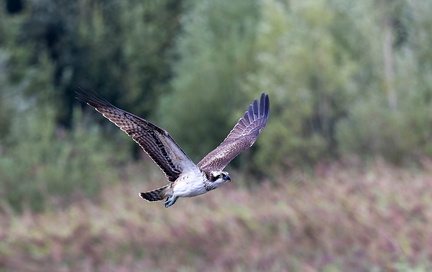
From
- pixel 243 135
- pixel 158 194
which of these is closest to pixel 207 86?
pixel 243 135

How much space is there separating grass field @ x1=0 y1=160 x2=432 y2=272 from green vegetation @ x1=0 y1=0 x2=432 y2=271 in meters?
0.04

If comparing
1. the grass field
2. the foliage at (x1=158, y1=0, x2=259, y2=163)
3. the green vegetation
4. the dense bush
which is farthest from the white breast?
the foliage at (x1=158, y1=0, x2=259, y2=163)

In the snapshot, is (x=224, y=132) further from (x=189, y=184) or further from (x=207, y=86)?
(x=189, y=184)

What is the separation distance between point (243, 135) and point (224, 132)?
24516 mm

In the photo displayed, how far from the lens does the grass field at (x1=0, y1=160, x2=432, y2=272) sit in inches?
639

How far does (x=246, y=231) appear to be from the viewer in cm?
1833

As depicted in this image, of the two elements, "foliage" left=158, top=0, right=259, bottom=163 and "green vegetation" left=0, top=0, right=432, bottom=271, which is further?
"foliage" left=158, top=0, right=259, bottom=163

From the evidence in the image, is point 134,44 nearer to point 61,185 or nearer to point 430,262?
point 61,185

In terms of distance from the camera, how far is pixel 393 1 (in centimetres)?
3225

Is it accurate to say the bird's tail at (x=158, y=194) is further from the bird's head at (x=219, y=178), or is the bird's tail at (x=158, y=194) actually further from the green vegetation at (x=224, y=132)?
the green vegetation at (x=224, y=132)

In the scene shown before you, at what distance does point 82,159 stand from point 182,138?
8.18 meters

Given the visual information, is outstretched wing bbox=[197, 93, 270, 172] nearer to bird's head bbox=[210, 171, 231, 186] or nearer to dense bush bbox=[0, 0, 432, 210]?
bird's head bbox=[210, 171, 231, 186]

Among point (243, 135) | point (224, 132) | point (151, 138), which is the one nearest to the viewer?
point (151, 138)

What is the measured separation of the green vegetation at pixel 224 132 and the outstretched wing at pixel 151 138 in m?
7.35
